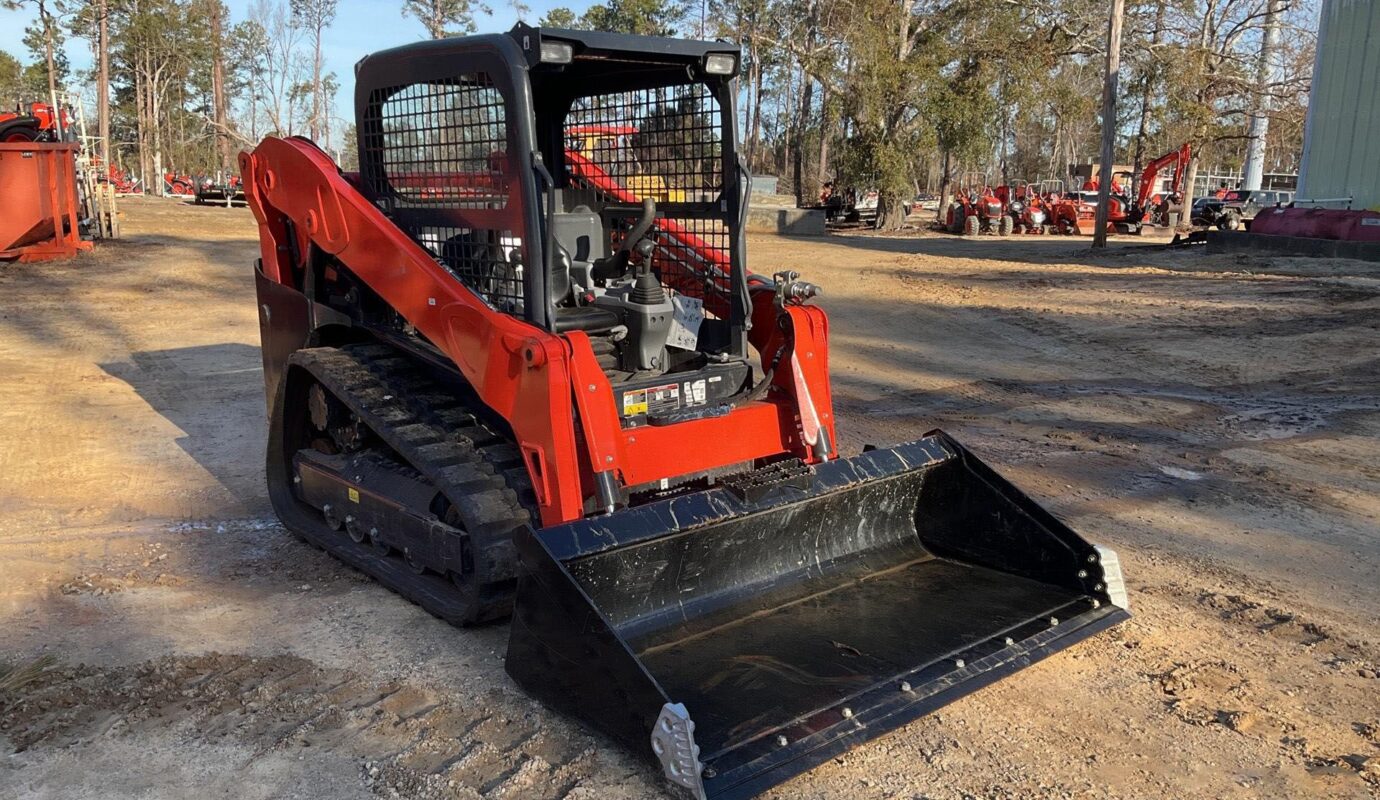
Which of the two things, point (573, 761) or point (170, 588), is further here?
point (170, 588)

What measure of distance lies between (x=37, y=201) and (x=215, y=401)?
9.74 metres

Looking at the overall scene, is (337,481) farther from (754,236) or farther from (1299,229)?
(754,236)

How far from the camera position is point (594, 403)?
379 cm

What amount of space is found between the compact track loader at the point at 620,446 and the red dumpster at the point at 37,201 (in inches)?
470

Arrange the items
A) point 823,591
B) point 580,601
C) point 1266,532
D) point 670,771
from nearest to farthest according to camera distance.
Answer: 1. point 670,771
2. point 580,601
3. point 823,591
4. point 1266,532

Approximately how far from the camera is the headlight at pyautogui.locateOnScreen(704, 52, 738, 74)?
14.2 feet

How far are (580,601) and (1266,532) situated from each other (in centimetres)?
388

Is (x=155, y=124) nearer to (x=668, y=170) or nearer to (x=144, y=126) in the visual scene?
(x=144, y=126)

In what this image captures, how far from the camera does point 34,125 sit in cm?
1614

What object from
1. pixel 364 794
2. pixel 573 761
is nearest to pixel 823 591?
pixel 573 761

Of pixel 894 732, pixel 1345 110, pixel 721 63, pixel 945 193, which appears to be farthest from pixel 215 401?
pixel 945 193

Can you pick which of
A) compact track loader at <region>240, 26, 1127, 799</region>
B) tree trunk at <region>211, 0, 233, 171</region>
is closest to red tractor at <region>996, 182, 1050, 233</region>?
compact track loader at <region>240, 26, 1127, 799</region>

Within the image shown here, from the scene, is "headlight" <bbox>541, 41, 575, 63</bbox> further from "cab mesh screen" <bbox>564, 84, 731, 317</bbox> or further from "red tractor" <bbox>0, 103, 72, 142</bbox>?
"red tractor" <bbox>0, 103, 72, 142</bbox>

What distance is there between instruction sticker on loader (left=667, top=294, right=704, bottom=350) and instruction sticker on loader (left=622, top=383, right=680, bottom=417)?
0.28 meters
